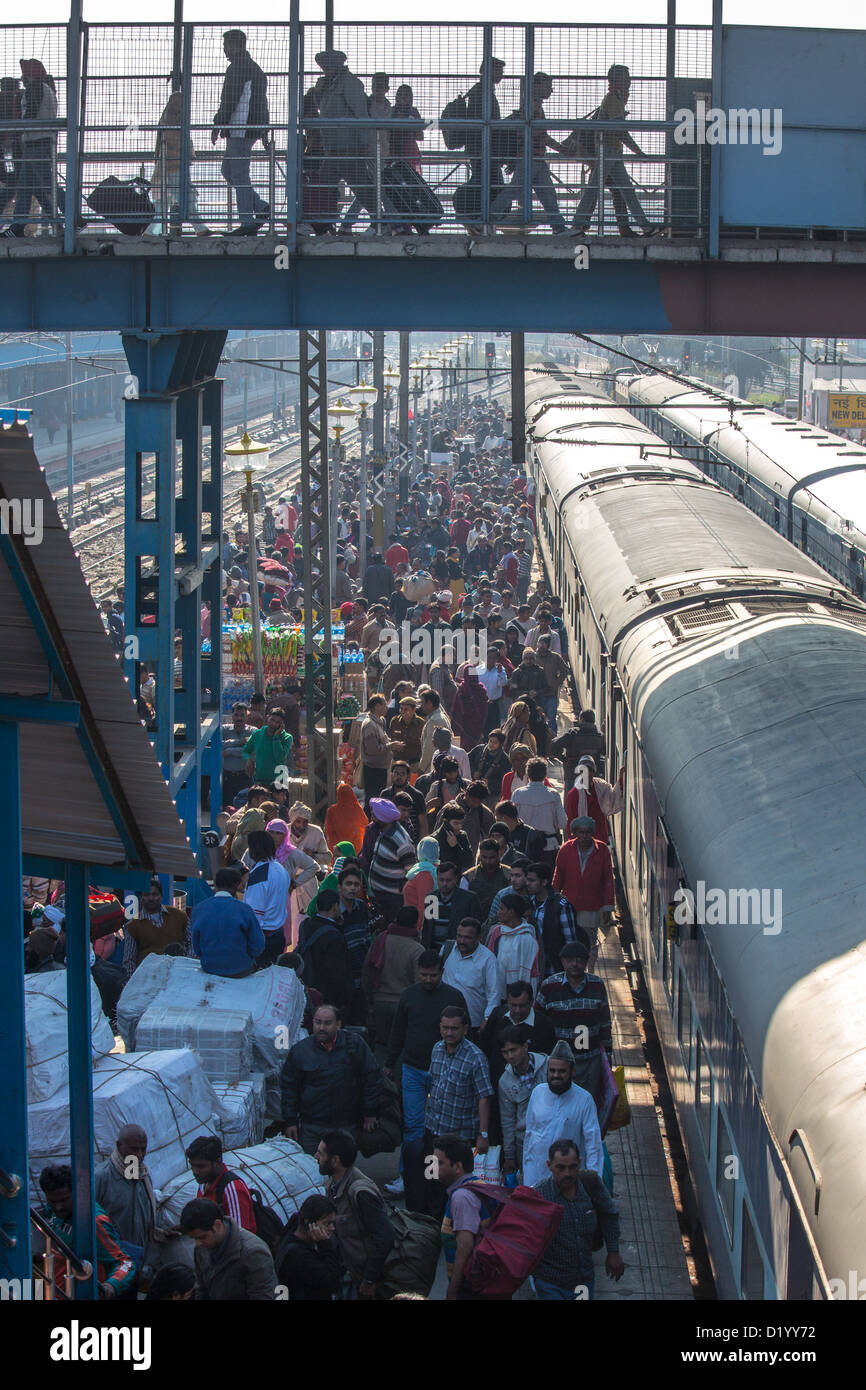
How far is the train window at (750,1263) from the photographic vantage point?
5.65m

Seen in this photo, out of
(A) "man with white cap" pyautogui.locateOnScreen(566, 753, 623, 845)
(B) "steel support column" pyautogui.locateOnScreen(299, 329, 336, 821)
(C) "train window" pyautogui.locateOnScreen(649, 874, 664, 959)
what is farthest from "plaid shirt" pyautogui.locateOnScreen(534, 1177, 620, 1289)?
(B) "steel support column" pyautogui.locateOnScreen(299, 329, 336, 821)

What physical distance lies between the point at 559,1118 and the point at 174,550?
18.5 feet

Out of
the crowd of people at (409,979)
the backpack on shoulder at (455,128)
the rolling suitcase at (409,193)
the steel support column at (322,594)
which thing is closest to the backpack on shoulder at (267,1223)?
the crowd of people at (409,979)

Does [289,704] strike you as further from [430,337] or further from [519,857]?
[430,337]

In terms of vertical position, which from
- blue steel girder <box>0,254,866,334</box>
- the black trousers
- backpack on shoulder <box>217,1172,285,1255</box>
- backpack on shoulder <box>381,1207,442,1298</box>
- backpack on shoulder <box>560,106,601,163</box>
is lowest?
backpack on shoulder <box>381,1207,442,1298</box>

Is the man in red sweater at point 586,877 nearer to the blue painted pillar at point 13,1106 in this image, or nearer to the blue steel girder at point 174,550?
the blue steel girder at point 174,550

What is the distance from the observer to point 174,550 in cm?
1114

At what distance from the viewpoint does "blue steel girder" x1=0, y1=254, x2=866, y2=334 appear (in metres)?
10.7

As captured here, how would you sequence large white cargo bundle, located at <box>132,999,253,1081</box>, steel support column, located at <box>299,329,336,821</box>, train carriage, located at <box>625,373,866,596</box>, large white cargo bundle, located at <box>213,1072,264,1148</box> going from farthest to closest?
train carriage, located at <box>625,373,866,596</box>, steel support column, located at <box>299,329,336,821</box>, large white cargo bundle, located at <box>132,999,253,1081</box>, large white cargo bundle, located at <box>213,1072,264,1148</box>

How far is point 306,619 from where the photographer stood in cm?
1509

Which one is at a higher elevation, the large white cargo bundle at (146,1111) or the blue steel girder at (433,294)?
the blue steel girder at (433,294)

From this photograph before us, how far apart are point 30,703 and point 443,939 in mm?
5234

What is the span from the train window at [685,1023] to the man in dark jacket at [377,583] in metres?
13.5

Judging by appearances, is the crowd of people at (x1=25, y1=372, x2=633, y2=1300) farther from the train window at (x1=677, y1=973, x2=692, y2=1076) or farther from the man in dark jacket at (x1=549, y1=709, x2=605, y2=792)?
the train window at (x1=677, y1=973, x2=692, y2=1076)
